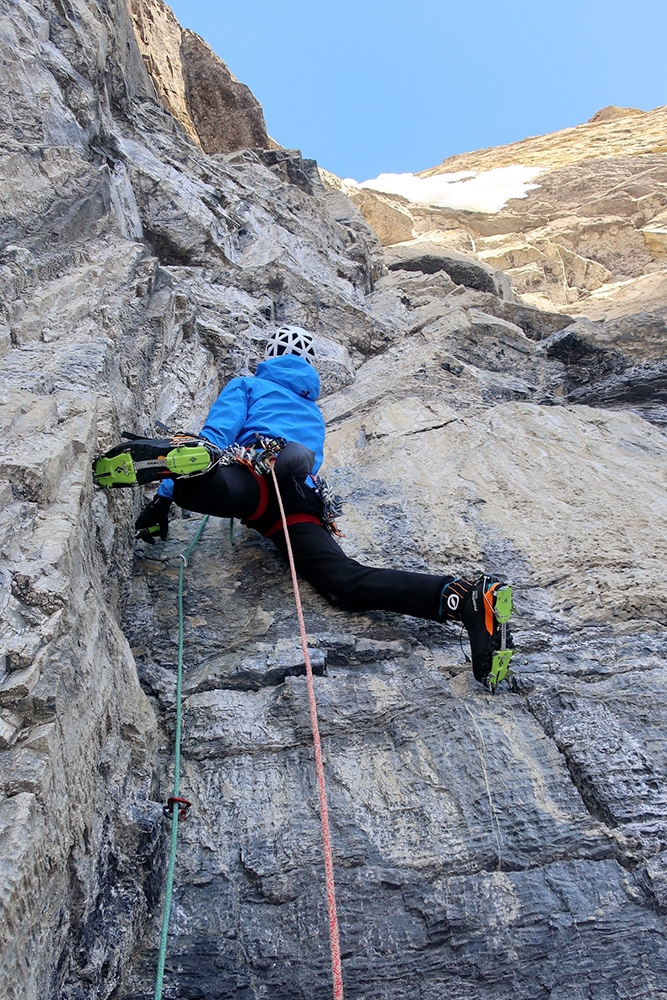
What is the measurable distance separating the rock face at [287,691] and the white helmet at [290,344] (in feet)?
3.31

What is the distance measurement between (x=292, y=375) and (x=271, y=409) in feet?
1.12

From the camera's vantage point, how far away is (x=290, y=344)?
543 cm

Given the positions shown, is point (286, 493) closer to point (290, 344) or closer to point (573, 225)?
point (290, 344)

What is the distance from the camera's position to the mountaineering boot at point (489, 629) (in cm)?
358

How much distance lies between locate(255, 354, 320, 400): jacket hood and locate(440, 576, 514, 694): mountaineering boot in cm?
195

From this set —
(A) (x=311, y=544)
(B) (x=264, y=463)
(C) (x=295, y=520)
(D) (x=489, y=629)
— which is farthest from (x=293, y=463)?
(D) (x=489, y=629)

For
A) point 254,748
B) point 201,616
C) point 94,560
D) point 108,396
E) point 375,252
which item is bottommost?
point 254,748

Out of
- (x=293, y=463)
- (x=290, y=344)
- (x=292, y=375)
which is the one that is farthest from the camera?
(x=290, y=344)

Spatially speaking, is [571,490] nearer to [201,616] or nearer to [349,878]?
[201,616]

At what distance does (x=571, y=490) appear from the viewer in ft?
17.7

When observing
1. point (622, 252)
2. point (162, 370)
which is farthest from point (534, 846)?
point (622, 252)

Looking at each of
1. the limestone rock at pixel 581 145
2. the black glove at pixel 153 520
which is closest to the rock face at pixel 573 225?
the limestone rock at pixel 581 145

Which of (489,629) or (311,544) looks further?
(311,544)

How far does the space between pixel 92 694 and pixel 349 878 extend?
1.25 m
